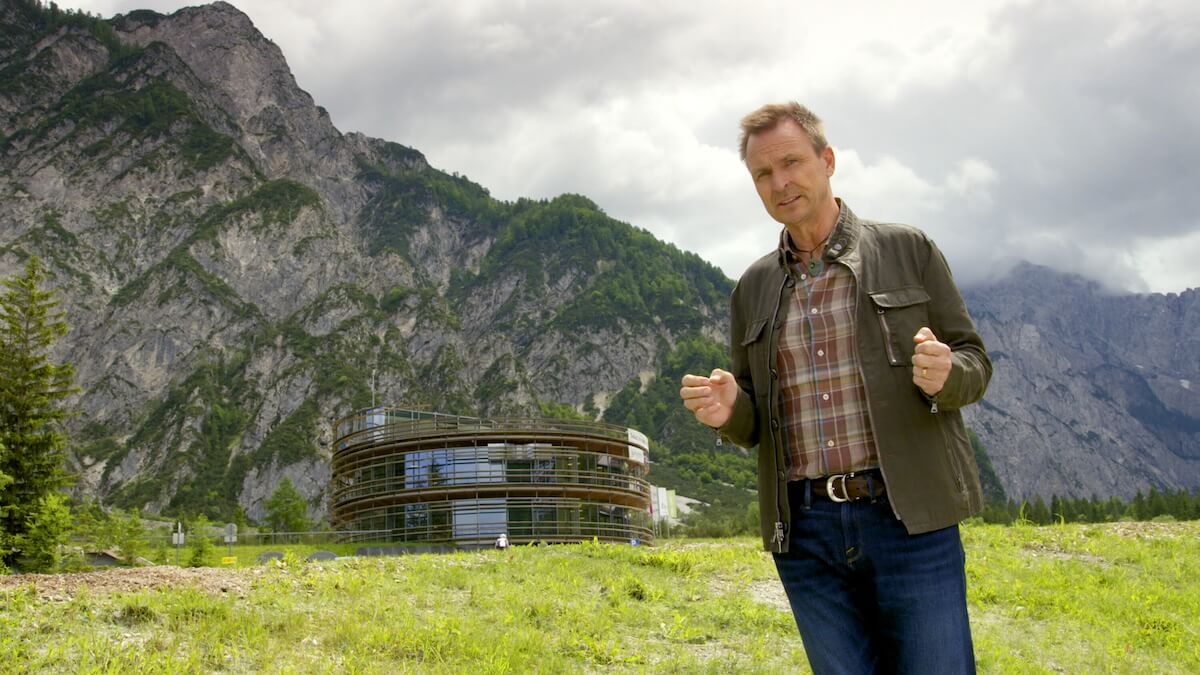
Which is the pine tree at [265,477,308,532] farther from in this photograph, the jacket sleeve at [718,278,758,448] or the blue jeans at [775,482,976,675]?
the blue jeans at [775,482,976,675]

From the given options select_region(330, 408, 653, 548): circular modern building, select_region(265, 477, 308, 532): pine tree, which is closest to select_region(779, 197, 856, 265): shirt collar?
select_region(330, 408, 653, 548): circular modern building

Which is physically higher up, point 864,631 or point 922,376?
point 922,376

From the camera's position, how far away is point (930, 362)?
3072 millimetres

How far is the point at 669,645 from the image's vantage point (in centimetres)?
1009

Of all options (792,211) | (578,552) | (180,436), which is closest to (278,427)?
(180,436)

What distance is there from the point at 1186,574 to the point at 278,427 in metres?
185

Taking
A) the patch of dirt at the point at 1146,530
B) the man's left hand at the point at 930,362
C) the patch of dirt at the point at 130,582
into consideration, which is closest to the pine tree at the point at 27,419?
the patch of dirt at the point at 130,582

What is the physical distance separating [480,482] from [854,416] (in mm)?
51132

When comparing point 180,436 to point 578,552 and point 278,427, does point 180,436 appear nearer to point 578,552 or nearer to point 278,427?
point 278,427

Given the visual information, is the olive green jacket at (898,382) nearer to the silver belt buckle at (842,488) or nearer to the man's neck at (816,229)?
the man's neck at (816,229)

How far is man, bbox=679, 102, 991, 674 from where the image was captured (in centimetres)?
331

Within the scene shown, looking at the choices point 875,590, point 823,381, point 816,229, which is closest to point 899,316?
point 823,381

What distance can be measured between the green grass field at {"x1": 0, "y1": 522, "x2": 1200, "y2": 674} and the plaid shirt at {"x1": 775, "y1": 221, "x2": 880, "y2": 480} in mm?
5729

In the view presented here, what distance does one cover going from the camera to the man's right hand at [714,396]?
369 centimetres
